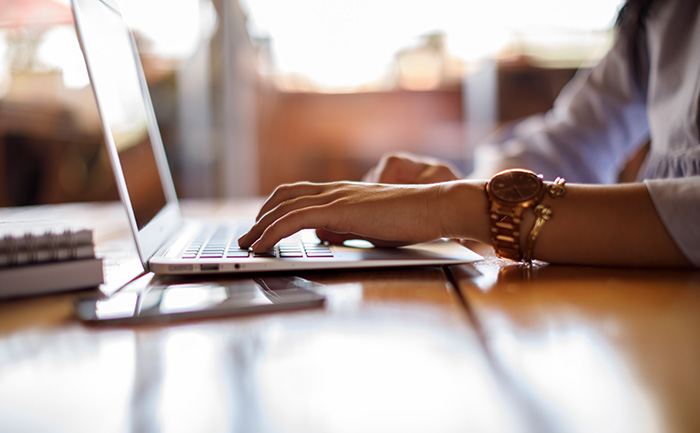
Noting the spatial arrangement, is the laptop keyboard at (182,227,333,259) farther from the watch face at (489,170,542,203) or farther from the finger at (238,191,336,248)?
the watch face at (489,170,542,203)

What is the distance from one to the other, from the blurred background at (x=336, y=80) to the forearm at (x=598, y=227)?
2.46 meters

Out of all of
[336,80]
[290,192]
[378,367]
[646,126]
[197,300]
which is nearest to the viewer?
[378,367]

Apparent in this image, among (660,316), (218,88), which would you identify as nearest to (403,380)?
(660,316)

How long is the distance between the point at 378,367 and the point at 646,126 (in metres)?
1.13

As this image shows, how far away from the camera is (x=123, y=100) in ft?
2.14

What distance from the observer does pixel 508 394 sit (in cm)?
22

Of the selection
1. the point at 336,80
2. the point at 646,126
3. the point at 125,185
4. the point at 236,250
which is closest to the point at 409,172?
the point at 236,250

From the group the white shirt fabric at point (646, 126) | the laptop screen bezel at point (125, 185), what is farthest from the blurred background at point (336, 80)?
Result: the white shirt fabric at point (646, 126)

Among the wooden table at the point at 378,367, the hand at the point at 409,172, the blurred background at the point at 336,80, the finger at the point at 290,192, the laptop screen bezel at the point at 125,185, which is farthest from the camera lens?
the blurred background at the point at 336,80

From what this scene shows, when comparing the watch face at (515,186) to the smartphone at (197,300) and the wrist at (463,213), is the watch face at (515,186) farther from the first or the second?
the smartphone at (197,300)

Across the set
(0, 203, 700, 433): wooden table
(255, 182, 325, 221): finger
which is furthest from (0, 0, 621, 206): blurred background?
(0, 203, 700, 433): wooden table

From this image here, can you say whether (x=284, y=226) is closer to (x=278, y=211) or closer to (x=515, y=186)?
(x=278, y=211)

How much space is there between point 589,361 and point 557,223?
28 cm

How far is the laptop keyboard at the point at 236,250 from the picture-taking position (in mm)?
504
